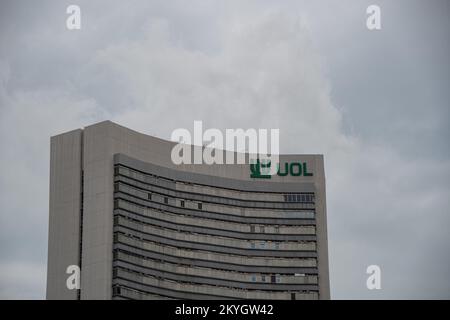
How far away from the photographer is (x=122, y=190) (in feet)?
652

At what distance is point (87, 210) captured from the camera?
197750 millimetres

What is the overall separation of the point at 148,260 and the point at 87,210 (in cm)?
1500
